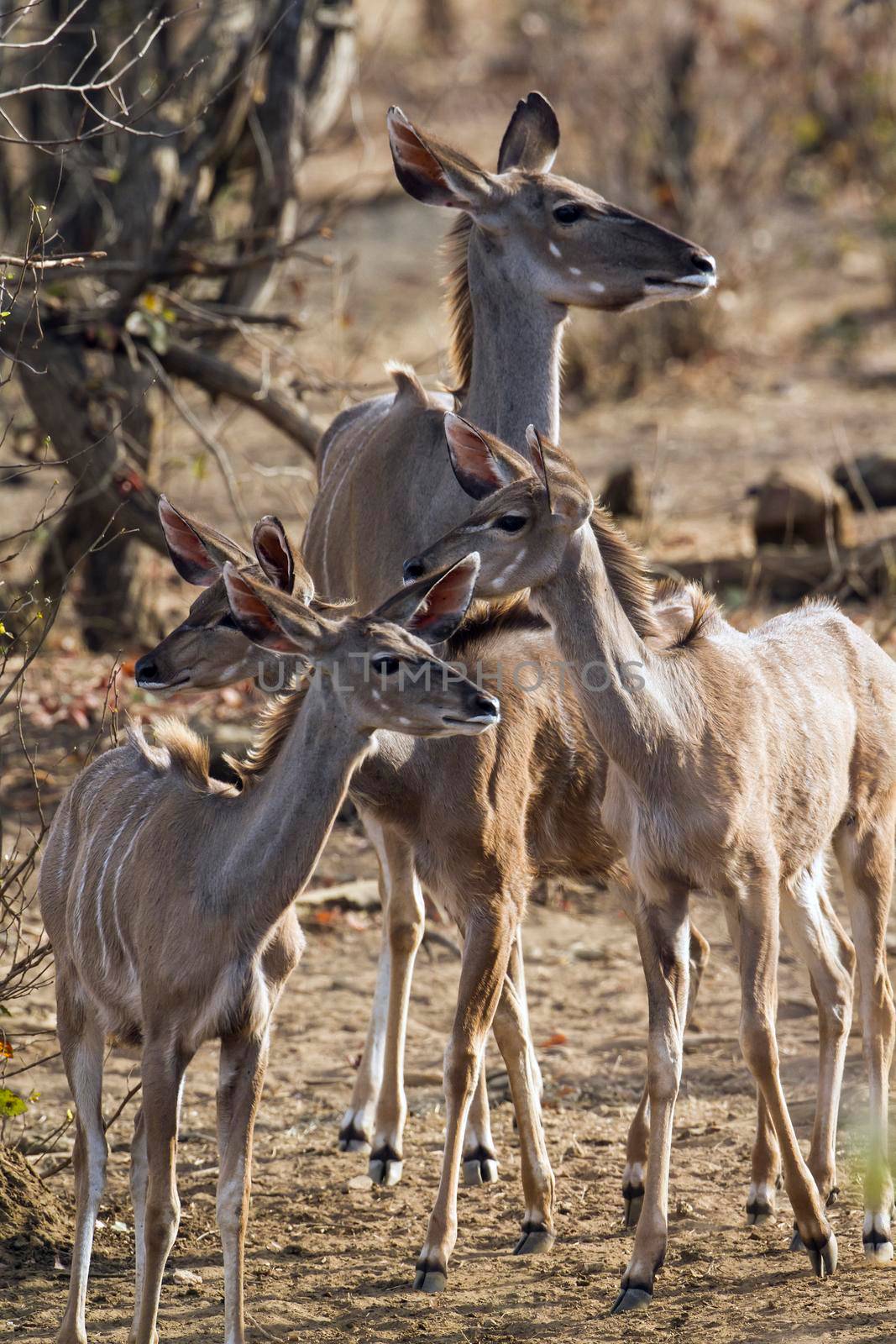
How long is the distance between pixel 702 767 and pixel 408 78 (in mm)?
21818

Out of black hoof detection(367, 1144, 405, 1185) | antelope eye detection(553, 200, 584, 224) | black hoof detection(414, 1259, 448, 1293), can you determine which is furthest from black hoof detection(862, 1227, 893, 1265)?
antelope eye detection(553, 200, 584, 224)

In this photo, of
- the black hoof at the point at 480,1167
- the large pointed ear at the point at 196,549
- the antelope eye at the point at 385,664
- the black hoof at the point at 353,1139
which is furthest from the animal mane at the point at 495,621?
the black hoof at the point at 353,1139

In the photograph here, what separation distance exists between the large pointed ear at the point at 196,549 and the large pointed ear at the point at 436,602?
690 mm

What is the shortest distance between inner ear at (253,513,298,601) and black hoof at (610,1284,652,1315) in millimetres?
1935

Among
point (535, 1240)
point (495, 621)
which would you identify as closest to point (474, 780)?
point (495, 621)

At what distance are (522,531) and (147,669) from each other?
102 cm

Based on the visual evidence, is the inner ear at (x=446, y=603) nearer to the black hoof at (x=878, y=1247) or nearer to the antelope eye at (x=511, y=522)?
the antelope eye at (x=511, y=522)

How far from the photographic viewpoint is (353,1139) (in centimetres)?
573

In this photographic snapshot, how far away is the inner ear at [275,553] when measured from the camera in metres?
4.34

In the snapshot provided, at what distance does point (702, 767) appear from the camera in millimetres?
4637

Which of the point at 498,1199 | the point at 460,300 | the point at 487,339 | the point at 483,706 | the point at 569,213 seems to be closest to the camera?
the point at 483,706

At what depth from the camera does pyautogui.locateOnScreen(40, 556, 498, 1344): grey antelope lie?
4.05m

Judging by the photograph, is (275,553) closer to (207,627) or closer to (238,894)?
(207,627)

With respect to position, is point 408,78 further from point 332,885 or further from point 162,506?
point 162,506
